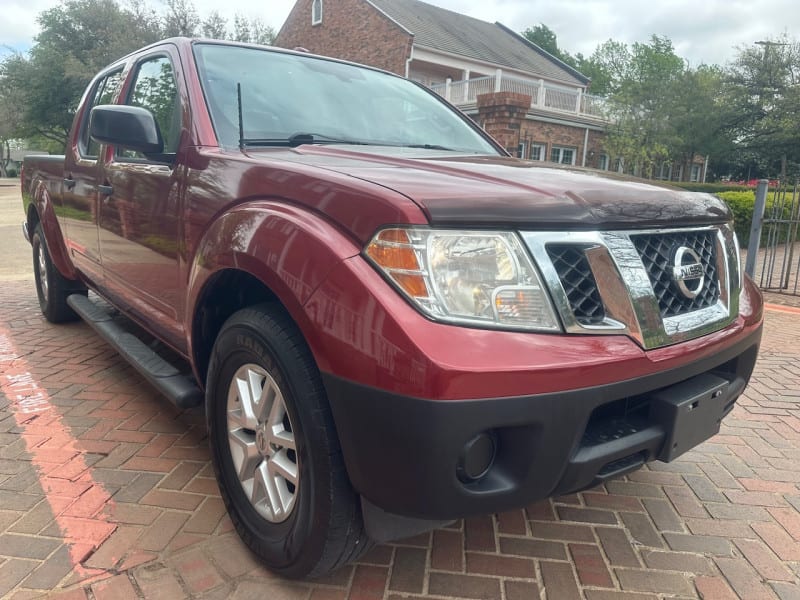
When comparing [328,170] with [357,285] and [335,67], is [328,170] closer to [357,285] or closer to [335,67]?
[357,285]

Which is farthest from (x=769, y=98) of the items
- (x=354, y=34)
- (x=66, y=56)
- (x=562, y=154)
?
(x=66, y=56)

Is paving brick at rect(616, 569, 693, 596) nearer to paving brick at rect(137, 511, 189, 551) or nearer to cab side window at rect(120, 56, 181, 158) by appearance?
paving brick at rect(137, 511, 189, 551)

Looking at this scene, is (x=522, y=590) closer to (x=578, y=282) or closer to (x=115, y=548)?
(x=578, y=282)

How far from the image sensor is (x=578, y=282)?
162 centimetres

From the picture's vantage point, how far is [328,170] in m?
1.82

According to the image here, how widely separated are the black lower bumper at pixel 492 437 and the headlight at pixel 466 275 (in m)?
0.21

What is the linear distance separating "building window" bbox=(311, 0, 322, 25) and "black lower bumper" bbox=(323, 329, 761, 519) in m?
31.2

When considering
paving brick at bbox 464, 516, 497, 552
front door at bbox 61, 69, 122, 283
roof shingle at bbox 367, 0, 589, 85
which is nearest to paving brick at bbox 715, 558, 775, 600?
paving brick at bbox 464, 516, 497, 552

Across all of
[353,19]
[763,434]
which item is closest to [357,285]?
[763,434]

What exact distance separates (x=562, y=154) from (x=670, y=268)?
967 inches

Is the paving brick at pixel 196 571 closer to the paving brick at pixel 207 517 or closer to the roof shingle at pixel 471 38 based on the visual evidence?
the paving brick at pixel 207 517

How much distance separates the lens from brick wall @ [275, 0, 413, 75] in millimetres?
25656

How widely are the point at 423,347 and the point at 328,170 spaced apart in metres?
0.69

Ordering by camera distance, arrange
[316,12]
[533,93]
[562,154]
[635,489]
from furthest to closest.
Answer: [316,12]
[562,154]
[533,93]
[635,489]
